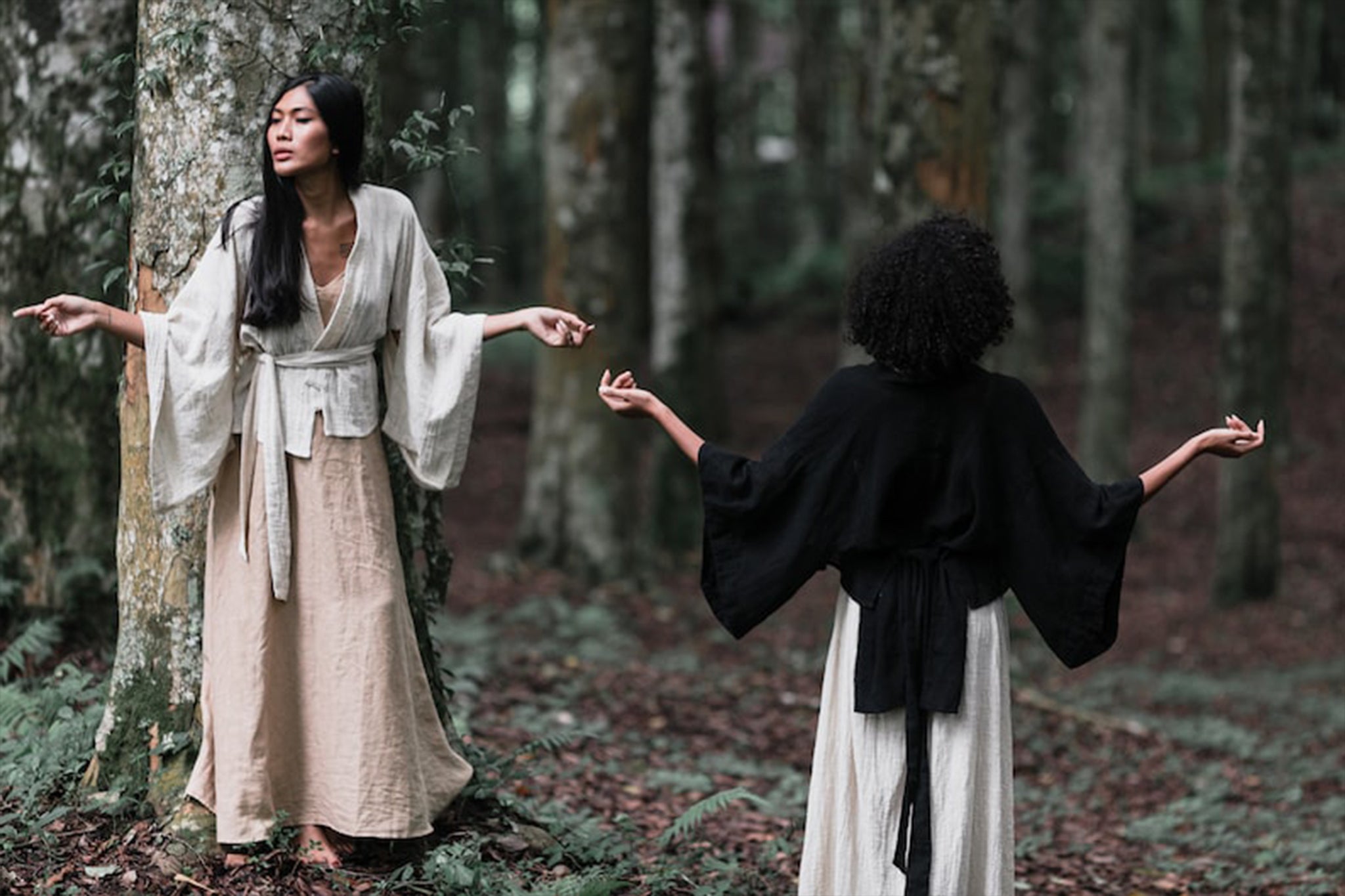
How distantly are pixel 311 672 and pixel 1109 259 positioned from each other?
13.6m

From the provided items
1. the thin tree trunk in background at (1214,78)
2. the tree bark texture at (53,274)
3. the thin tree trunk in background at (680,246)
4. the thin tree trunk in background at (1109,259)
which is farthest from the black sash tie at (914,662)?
the thin tree trunk in background at (1214,78)

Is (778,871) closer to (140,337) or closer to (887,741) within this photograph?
(887,741)

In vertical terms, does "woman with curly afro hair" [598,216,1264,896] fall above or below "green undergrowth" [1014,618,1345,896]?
above

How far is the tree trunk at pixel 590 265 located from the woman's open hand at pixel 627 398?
7927 millimetres

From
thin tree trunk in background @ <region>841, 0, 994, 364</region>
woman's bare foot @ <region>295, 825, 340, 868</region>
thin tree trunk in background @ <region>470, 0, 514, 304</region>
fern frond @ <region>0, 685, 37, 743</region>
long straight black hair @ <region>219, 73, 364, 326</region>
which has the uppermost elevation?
thin tree trunk in background @ <region>470, 0, 514, 304</region>

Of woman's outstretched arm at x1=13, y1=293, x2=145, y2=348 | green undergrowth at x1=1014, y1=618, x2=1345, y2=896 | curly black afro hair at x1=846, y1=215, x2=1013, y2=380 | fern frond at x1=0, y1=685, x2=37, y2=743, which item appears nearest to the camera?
woman's outstretched arm at x1=13, y1=293, x2=145, y2=348

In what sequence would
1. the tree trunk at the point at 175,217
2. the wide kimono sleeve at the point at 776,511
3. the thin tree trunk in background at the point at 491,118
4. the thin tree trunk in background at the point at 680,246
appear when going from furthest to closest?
the thin tree trunk in background at the point at 491,118
the thin tree trunk in background at the point at 680,246
the tree trunk at the point at 175,217
the wide kimono sleeve at the point at 776,511

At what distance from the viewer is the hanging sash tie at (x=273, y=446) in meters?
4.70

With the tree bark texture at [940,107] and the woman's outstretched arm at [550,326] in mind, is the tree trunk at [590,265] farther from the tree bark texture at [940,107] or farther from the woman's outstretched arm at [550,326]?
the woman's outstretched arm at [550,326]

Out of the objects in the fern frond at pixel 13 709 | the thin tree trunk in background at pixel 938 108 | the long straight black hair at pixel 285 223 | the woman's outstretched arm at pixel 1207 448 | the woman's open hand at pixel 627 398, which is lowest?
the fern frond at pixel 13 709

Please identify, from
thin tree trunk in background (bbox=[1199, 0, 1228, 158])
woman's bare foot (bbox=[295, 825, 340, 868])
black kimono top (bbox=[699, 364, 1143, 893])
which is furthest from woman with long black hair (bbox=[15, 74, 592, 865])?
thin tree trunk in background (bbox=[1199, 0, 1228, 158])

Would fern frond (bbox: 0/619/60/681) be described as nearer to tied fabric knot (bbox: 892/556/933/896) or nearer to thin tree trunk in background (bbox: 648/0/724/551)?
tied fabric knot (bbox: 892/556/933/896)

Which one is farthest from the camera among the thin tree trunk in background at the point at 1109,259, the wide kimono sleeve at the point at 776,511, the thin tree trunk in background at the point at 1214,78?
the thin tree trunk in background at the point at 1214,78

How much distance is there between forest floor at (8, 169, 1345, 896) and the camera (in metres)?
5.20
